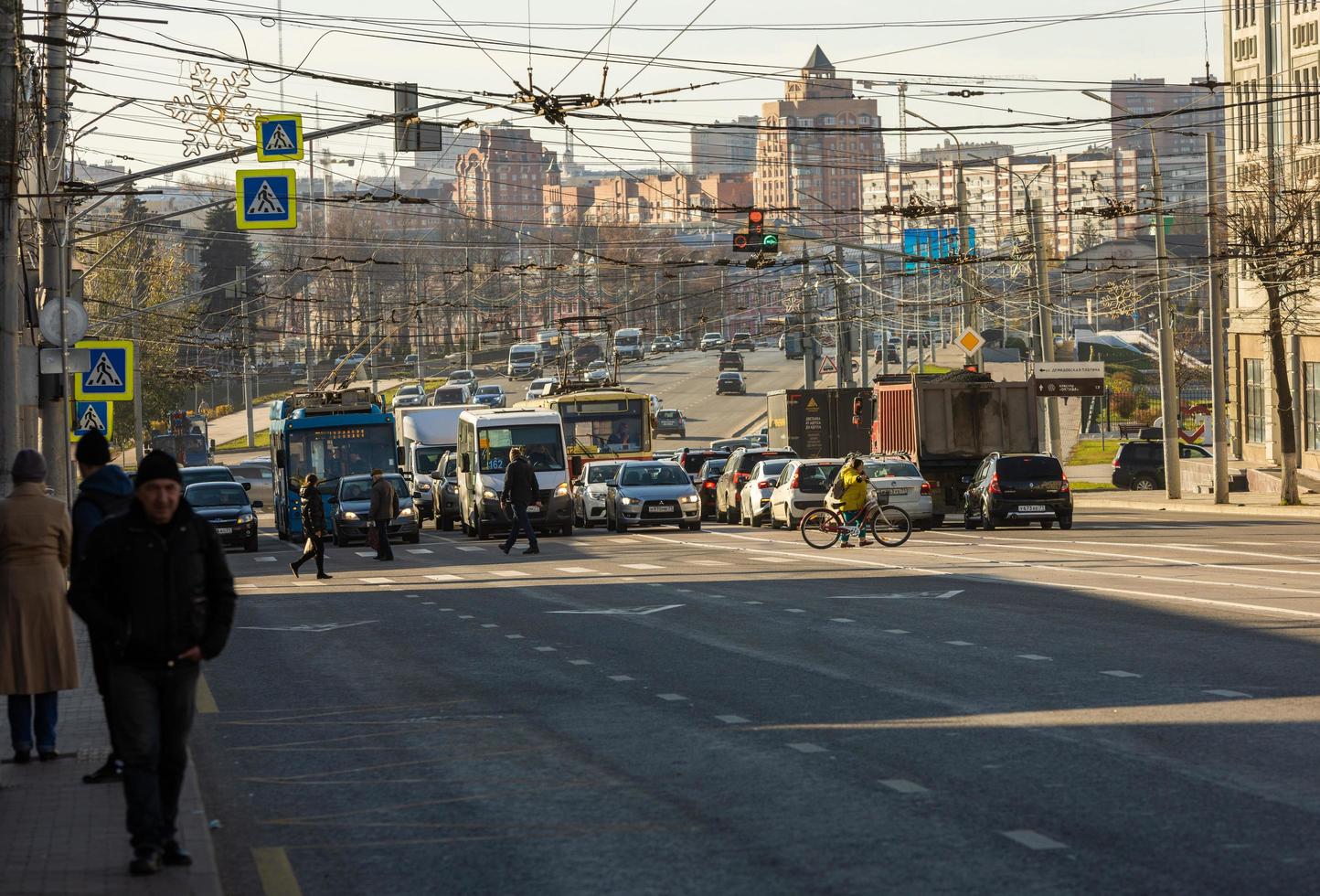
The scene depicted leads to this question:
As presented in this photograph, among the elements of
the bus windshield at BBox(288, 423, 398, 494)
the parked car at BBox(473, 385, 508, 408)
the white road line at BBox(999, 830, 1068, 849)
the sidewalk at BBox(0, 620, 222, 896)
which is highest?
the parked car at BBox(473, 385, 508, 408)

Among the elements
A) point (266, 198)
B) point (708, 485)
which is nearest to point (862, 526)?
point (266, 198)

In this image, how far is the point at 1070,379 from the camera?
163 ft

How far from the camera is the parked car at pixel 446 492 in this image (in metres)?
49.8

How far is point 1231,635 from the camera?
16.1 metres

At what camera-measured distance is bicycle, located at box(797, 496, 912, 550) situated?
33500 mm

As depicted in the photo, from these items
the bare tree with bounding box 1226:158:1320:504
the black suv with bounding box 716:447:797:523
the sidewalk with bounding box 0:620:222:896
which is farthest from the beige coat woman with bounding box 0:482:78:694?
the black suv with bounding box 716:447:797:523

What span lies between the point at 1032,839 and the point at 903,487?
30619mm

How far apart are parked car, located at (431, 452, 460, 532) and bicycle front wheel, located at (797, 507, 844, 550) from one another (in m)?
16.8

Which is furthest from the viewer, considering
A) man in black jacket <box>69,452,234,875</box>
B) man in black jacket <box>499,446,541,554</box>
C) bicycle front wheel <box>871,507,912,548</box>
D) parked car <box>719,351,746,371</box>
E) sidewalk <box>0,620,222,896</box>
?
parked car <box>719,351,746,371</box>

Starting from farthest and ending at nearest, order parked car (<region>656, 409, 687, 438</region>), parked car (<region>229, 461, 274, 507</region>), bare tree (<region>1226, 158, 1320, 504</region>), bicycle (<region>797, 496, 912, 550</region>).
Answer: parked car (<region>656, 409, 687, 438</region>), parked car (<region>229, 461, 274, 507</region>), bare tree (<region>1226, 158, 1320, 504</region>), bicycle (<region>797, 496, 912, 550</region>)

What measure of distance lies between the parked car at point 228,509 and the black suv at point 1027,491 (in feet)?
53.0

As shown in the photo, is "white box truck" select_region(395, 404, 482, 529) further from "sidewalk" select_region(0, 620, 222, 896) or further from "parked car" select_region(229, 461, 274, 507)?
"sidewalk" select_region(0, 620, 222, 896)

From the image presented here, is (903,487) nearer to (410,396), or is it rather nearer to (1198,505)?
(1198,505)

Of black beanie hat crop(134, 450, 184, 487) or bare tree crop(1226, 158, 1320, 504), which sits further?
bare tree crop(1226, 158, 1320, 504)
